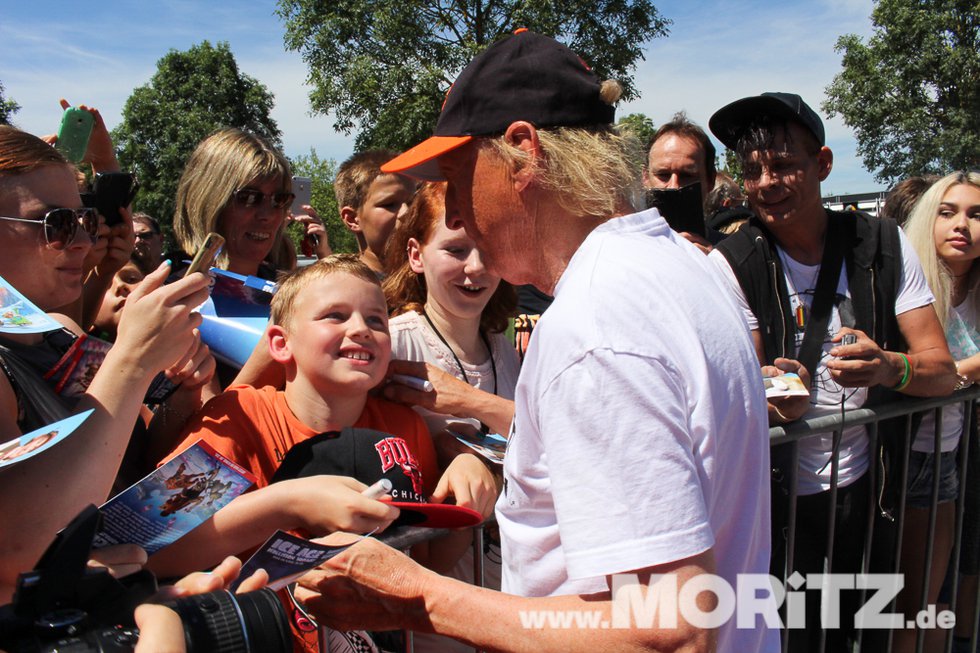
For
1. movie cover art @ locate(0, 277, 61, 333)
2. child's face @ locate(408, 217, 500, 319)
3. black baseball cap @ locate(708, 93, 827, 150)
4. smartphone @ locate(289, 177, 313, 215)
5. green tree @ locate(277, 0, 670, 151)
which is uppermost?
green tree @ locate(277, 0, 670, 151)

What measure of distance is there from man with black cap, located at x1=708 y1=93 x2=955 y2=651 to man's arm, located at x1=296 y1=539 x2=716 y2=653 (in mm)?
1650

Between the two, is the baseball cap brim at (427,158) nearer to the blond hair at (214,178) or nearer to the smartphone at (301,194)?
the blond hair at (214,178)

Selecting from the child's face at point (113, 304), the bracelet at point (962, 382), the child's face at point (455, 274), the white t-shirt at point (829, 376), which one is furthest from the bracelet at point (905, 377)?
the child's face at point (113, 304)

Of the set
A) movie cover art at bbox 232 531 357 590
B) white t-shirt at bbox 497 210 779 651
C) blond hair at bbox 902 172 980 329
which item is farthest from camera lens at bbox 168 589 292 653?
blond hair at bbox 902 172 980 329

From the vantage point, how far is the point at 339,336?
2223mm

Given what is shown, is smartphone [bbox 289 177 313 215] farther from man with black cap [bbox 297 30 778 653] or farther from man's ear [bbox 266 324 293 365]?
man with black cap [bbox 297 30 778 653]

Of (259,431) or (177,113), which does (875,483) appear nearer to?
(259,431)

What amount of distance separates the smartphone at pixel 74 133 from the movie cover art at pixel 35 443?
2.02 m

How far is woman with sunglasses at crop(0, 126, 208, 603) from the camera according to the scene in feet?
4.86

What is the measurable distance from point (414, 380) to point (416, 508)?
0.77 metres

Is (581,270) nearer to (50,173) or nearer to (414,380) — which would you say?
(414,380)

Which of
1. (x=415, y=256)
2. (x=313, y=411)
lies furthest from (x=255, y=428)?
(x=415, y=256)

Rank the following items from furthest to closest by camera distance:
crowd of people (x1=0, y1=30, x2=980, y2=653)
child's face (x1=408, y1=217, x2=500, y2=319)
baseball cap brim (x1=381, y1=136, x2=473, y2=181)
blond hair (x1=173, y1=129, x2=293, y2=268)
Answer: blond hair (x1=173, y1=129, x2=293, y2=268), child's face (x1=408, y1=217, x2=500, y2=319), baseball cap brim (x1=381, y1=136, x2=473, y2=181), crowd of people (x1=0, y1=30, x2=980, y2=653)

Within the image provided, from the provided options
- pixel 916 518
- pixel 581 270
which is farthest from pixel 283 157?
pixel 916 518
